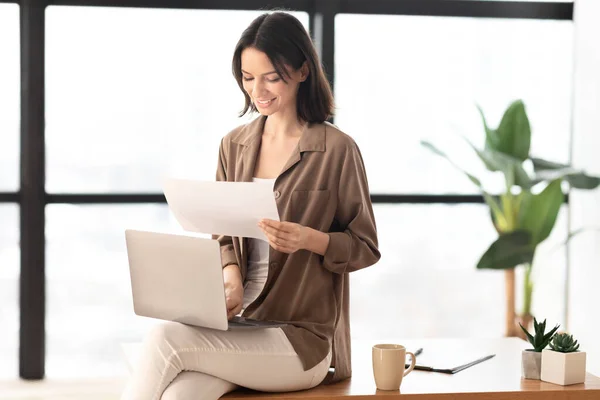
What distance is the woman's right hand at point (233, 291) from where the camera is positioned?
2121 millimetres

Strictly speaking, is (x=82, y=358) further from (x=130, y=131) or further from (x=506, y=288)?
(x=506, y=288)

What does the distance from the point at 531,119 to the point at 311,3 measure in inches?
48.8

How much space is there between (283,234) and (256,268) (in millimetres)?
308

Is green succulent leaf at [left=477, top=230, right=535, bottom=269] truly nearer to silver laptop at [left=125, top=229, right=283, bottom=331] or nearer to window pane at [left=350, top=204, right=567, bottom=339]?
window pane at [left=350, top=204, right=567, bottom=339]

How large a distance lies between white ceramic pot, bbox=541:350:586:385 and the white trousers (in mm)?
583

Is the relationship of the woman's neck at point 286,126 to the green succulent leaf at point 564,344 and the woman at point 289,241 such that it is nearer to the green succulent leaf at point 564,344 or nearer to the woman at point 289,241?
the woman at point 289,241

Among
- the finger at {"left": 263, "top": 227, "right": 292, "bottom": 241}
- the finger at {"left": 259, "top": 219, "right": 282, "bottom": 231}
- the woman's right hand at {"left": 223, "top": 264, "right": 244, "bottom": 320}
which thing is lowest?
the woman's right hand at {"left": 223, "top": 264, "right": 244, "bottom": 320}

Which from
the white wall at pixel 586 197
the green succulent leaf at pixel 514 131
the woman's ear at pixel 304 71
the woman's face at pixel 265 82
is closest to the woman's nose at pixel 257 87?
the woman's face at pixel 265 82

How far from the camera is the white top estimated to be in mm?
2215

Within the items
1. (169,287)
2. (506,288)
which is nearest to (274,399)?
(169,287)

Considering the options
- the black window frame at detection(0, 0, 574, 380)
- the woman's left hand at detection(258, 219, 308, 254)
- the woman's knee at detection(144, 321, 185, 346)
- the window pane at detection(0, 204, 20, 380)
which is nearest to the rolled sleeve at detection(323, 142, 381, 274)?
the woman's left hand at detection(258, 219, 308, 254)

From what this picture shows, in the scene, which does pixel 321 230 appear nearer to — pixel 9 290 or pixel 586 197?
pixel 9 290

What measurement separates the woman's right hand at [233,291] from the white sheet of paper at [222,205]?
0.13 meters

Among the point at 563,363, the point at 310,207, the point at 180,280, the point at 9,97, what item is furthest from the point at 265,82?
the point at 9,97
